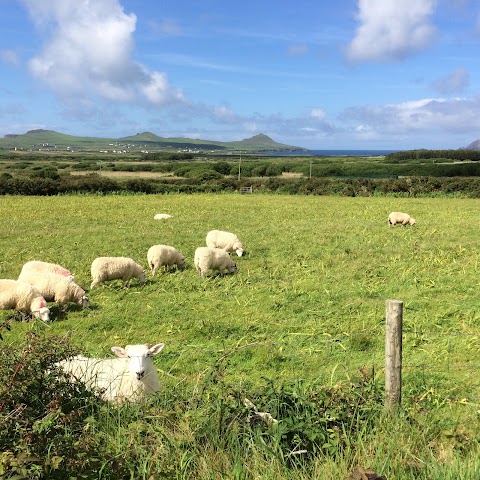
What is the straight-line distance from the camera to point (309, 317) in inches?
350

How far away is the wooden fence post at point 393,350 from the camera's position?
4176mm

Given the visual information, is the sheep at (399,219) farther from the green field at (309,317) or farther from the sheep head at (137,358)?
the sheep head at (137,358)

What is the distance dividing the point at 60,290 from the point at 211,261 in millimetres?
3810

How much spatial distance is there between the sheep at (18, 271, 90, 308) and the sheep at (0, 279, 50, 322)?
0.53 metres

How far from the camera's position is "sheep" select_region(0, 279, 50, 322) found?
9141 mm

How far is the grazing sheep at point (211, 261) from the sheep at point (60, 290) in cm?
321

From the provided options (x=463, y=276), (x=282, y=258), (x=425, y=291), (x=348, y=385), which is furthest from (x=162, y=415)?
(x=282, y=258)

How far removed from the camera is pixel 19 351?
4.27m

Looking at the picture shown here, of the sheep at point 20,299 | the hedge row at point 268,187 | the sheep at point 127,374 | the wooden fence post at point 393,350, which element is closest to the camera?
the wooden fence post at point 393,350

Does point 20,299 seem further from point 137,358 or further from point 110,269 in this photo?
point 137,358

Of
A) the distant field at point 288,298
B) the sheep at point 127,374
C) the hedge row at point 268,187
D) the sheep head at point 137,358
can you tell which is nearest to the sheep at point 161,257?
the distant field at point 288,298

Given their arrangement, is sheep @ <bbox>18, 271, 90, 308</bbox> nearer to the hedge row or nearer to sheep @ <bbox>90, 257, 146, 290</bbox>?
sheep @ <bbox>90, 257, 146, 290</bbox>

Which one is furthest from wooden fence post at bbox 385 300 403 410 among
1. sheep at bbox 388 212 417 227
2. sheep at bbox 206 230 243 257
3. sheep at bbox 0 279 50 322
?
sheep at bbox 388 212 417 227

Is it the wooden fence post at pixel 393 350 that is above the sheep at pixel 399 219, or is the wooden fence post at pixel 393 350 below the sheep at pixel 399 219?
above
